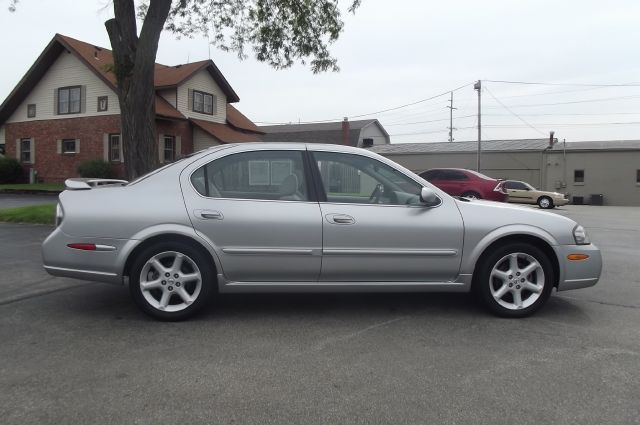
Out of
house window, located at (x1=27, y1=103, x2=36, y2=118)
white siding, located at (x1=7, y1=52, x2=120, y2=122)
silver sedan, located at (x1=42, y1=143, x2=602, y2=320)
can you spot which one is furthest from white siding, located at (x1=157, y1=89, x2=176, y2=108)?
silver sedan, located at (x1=42, y1=143, x2=602, y2=320)

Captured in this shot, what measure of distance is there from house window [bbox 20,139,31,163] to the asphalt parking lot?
92.0 ft

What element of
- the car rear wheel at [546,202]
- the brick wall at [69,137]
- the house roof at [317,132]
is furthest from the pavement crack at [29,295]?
the house roof at [317,132]

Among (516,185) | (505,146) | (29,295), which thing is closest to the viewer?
(29,295)

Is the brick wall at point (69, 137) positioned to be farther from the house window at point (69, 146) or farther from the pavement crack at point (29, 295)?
the pavement crack at point (29, 295)

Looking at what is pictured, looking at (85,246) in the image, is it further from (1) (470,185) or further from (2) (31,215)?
(1) (470,185)

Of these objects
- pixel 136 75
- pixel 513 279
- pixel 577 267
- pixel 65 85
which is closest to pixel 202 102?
pixel 65 85

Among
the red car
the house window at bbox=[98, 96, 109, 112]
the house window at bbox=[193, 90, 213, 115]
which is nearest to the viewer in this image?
the red car

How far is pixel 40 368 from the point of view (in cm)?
338

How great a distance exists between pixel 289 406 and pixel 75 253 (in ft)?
7.92

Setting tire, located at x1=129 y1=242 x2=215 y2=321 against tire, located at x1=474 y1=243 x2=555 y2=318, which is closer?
tire, located at x1=129 y1=242 x2=215 y2=321

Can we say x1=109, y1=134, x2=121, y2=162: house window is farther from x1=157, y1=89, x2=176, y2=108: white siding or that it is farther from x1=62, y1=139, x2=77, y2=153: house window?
x1=157, y1=89, x2=176, y2=108: white siding

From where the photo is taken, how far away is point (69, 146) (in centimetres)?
2814

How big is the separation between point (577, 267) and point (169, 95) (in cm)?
2609

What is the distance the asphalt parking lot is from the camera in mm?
2842
